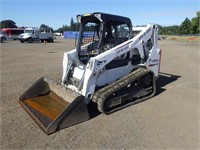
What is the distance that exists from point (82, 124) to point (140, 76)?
7.12 feet

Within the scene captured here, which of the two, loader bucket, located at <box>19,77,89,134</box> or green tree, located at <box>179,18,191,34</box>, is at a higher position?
green tree, located at <box>179,18,191,34</box>

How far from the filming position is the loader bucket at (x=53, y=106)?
4355mm

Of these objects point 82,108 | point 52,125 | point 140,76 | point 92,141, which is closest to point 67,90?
point 82,108

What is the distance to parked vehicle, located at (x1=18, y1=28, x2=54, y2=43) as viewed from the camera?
1320 inches

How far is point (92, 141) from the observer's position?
3.97m

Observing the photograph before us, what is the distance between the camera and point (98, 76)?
5.41 m

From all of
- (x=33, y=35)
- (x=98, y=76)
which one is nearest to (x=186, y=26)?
(x=33, y=35)

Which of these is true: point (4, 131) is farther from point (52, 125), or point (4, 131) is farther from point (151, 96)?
point (151, 96)

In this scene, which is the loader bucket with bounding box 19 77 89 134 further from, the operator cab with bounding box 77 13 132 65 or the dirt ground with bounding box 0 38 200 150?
the operator cab with bounding box 77 13 132 65

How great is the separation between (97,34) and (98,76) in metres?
1.20

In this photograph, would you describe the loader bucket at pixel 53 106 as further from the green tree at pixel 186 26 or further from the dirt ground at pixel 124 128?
the green tree at pixel 186 26

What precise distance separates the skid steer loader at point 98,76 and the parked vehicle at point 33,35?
97.7 feet

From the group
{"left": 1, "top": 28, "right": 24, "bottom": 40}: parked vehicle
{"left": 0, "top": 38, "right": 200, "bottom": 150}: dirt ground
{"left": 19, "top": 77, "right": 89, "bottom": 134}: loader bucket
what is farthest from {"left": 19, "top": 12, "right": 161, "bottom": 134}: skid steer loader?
{"left": 1, "top": 28, "right": 24, "bottom": 40}: parked vehicle

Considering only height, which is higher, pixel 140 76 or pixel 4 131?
pixel 140 76
